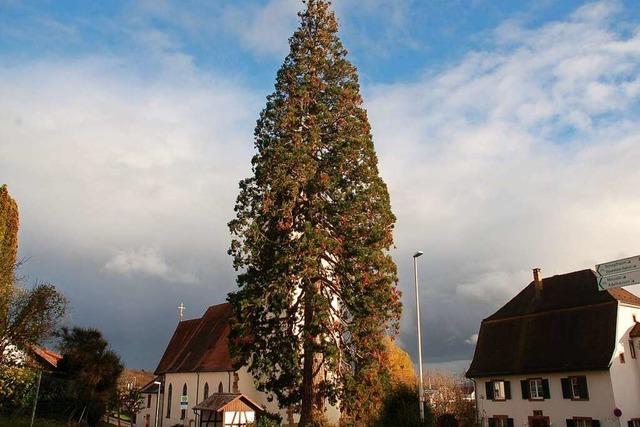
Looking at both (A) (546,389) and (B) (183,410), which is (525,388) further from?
(B) (183,410)

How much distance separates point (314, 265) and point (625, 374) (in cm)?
2776

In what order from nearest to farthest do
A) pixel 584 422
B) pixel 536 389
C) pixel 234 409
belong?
1. pixel 234 409
2. pixel 584 422
3. pixel 536 389

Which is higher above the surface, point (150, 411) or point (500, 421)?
point (150, 411)

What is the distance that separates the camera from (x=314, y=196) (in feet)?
86.3

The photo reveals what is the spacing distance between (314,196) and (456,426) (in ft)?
52.6

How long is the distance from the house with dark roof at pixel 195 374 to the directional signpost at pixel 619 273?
34630mm

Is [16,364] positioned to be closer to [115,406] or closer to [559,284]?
[115,406]

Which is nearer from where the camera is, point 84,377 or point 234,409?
point 234,409

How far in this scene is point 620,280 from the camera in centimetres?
1126

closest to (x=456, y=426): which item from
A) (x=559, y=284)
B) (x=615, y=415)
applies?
(x=615, y=415)

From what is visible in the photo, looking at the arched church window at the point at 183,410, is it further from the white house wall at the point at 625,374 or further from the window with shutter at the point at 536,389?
the white house wall at the point at 625,374

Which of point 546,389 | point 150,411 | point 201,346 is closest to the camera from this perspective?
point 546,389

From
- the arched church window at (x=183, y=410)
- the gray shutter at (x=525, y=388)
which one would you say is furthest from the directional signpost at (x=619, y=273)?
the arched church window at (x=183, y=410)

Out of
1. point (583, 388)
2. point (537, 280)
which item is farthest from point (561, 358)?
point (537, 280)
